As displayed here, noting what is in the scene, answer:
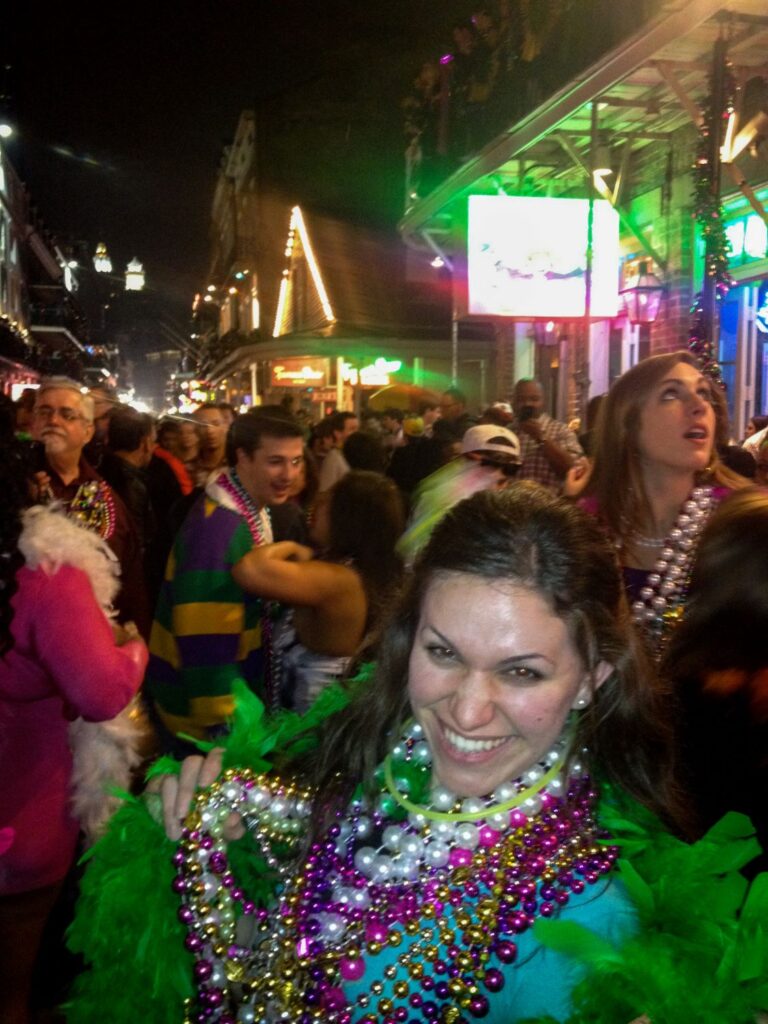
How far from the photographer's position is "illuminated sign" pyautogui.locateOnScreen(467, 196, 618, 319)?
918 centimetres

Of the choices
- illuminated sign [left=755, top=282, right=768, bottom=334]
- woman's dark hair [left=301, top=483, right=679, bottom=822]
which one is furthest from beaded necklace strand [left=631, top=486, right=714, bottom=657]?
illuminated sign [left=755, top=282, right=768, bottom=334]

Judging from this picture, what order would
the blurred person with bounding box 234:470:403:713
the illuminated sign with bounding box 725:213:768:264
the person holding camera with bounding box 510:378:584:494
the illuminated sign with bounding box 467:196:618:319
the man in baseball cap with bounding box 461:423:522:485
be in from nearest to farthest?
1. the blurred person with bounding box 234:470:403:713
2. the man in baseball cap with bounding box 461:423:522:485
3. the person holding camera with bounding box 510:378:584:494
4. the illuminated sign with bounding box 725:213:768:264
5. the illuminated sign with bounding box 467:196:618:319

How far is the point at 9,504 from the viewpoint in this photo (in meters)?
2.14

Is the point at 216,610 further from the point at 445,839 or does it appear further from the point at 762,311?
the point at 762,311

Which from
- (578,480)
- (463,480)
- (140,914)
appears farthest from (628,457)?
(140,914)

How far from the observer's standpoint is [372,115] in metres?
29.1

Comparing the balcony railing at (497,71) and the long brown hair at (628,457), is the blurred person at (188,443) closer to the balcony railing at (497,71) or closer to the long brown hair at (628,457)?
the balcony railing at (497,71)

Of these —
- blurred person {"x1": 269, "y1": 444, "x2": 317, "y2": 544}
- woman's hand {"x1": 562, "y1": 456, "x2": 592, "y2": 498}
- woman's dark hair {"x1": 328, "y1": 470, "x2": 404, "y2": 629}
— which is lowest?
blurred person {"x1": 269, "y1": 444, "x2": 317, "y2": 544}

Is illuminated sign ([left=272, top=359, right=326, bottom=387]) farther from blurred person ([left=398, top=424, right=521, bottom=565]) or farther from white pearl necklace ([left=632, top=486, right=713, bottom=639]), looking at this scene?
white pearl necklace ([left=632, top=486, right=713, bottom=639])

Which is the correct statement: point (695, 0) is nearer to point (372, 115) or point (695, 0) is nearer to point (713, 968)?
point (713, 968)

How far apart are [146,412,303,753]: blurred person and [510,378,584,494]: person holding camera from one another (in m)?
2.52

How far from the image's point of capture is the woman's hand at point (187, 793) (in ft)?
5.49

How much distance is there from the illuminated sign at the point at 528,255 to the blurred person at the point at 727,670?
293 inches

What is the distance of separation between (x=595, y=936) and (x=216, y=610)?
213 centimetres
